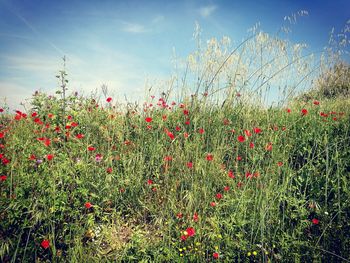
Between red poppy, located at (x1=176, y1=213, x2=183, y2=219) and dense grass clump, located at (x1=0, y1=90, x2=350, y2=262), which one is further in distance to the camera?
red poppy, located at (x1=176, y1=213, x2=183, y2=219)

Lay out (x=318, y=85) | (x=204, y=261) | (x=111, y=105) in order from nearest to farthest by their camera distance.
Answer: (x=204, y=261) < (x=111, y=105) < (x=318, y=85)

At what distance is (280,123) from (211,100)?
945 millimetres

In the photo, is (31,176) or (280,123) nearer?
(31,176)

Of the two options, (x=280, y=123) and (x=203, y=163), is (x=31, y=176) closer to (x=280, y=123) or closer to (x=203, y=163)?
(x=203, y=163)

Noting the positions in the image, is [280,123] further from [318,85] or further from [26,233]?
[26,233]

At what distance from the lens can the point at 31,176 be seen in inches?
77.9

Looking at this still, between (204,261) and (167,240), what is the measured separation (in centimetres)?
32

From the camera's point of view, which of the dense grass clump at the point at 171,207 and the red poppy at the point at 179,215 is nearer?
the dense grass clump at the point at 171,207


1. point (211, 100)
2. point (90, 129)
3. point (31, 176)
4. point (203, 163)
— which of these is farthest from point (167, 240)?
point (211, 100)

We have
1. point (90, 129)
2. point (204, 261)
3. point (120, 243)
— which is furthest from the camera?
point (90, 129)

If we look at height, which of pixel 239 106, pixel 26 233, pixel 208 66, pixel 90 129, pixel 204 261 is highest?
pixel 208 66

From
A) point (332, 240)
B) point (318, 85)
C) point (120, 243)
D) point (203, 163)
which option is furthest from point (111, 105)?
point (318, 85)

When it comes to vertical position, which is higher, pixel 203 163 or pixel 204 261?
pixel 203 163

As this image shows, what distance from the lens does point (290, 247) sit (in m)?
1.77
